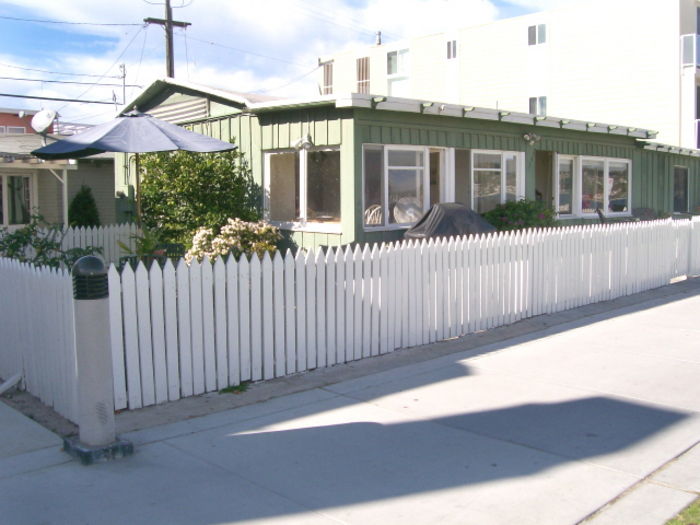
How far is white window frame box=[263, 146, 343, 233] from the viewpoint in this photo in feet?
36.7

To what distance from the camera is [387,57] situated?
40.2 meters

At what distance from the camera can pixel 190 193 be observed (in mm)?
11820

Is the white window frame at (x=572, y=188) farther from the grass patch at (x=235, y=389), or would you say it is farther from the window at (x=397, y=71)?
the window at (x=397, y=71)

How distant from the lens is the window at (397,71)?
38812 millimetres

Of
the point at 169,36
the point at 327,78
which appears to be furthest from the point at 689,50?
the point at 327,78

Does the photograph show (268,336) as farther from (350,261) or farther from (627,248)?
(627,248)

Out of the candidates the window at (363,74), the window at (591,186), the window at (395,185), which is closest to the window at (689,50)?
the window at (591,186)

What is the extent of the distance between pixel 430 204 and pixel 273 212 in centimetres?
276

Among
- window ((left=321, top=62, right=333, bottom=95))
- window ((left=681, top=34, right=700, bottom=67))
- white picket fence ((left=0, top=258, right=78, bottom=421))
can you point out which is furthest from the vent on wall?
window ((left=321, top=62, right=333, bottom=95))

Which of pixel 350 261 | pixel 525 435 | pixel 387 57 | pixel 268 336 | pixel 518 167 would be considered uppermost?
pixel 387 57

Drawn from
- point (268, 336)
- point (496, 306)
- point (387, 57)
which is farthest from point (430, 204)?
point (387, 57)

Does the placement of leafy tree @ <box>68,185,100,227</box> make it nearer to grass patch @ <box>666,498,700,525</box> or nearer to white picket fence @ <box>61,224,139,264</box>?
white picket fence @ <box>61,224,139,264</box>

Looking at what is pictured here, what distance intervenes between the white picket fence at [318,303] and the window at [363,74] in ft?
106

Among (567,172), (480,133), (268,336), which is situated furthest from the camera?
(567,172)
